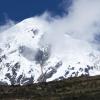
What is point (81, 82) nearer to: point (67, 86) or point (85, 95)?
point (67, 86)

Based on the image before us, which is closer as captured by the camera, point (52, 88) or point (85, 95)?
point (85, 95)

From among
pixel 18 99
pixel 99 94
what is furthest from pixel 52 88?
pixel 99 94

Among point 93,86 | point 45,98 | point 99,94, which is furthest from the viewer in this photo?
point 93,86

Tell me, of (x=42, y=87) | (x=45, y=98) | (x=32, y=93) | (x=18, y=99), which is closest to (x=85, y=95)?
(x=45, y=98)

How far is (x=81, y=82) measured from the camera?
143250mm

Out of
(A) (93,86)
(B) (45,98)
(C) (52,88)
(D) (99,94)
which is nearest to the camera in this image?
(D) (99,94)

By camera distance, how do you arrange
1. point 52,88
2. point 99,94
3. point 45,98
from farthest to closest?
point 52,88 < point 45,98 < point 99,94

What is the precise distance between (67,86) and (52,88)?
183 inches

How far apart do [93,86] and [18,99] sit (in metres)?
24.7

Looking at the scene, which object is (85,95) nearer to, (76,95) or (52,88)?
(76,95)

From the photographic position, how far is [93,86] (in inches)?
5079

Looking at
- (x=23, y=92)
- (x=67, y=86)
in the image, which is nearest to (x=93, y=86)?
(x=67, y=86)

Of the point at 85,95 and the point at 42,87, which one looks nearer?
the point at 85,95

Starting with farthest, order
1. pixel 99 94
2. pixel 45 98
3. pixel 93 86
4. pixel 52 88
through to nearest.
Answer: pixel 52 88
pixel 93 86
pixel 45 98
pixel 99 94
